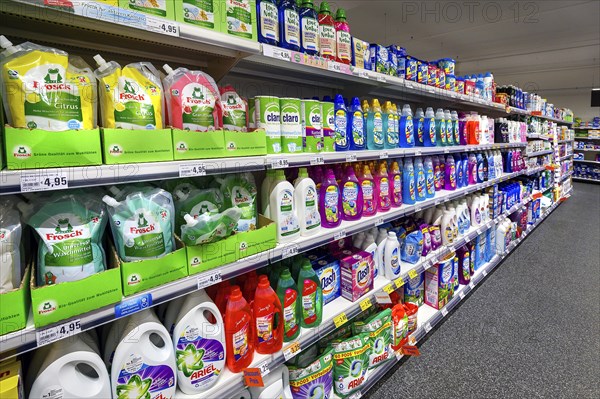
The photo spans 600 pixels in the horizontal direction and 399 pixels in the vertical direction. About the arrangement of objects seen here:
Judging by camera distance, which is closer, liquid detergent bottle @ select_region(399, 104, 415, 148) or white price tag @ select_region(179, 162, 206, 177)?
white price tag @ select_region(179, 162, 206, 177)

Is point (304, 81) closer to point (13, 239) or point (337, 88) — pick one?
point (337, 88)

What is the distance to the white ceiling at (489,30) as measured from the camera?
406cm

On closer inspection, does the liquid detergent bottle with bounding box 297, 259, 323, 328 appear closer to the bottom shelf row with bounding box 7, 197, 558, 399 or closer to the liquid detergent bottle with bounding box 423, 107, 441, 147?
the bottom shelf row with bounding box 7, 197, 558, 399

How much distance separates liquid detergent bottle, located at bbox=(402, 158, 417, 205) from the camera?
2.09 m

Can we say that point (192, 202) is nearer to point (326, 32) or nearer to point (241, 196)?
point (241, 196)

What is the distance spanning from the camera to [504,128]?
3.28 metres

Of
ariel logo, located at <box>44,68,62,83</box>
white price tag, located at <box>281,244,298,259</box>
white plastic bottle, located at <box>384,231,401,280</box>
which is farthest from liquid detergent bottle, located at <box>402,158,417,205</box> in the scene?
ariel logo, located at <box>44,68,62,83</box>

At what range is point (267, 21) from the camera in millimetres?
1229

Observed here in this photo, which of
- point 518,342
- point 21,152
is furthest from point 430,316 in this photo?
point 21,152

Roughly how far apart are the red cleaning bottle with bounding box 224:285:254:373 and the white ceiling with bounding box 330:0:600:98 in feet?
12.5

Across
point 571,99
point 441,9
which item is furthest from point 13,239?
point 571,99

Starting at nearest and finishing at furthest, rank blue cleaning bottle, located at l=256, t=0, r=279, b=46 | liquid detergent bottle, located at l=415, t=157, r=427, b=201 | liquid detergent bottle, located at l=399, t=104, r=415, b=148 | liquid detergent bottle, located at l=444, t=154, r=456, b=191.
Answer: blue cleaning bottle, located at l=256, t=0, r=279, b=46 < liquid detergent bottle, located at l=399, t=104, r=415, b=148 < liquid detergent bottle, located at l=415, t=157, r=427, b=201 < liquid detergent bottle, located at l=444, t=154, r=456, b=191

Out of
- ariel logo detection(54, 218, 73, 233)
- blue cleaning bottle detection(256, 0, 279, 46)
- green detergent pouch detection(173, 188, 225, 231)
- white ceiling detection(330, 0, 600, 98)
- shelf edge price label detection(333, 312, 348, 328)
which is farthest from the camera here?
white ceiling detection(330, 0, 600, 98)

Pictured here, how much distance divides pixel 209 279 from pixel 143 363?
1.01ft
